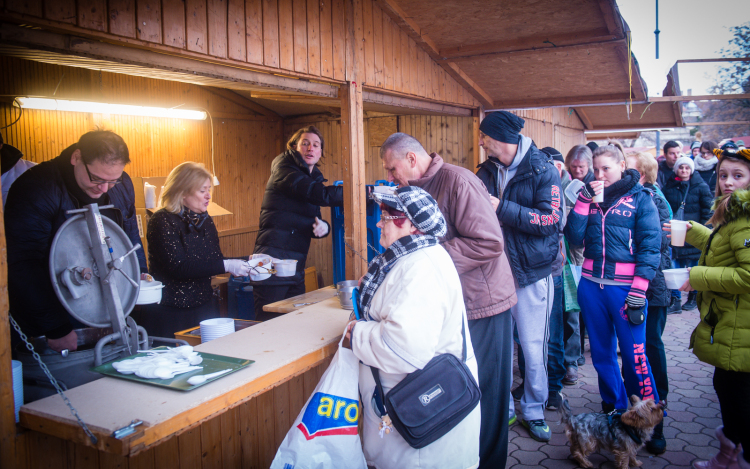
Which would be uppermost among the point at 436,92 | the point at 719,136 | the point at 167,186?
the point at 719,136

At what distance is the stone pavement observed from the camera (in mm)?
3174

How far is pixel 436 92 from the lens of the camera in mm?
4895

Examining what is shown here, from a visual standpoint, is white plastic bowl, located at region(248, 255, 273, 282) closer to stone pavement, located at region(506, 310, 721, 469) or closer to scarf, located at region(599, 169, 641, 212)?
stone pavement, located at region(506, 310, 721, 469)

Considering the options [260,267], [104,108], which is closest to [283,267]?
[260,267]

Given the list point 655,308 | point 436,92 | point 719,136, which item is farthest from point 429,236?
point 719,136

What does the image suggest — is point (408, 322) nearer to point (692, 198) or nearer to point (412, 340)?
point (412, 340)

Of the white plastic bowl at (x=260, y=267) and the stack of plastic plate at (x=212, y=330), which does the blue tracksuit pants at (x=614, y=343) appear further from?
the stack of plastic plate at (x=212, y=330)

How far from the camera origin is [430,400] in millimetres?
2016

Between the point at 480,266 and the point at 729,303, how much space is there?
4.22 feet

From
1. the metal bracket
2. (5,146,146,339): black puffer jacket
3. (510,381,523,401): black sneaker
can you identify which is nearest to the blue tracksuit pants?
(510,381,523,401): black sneaker

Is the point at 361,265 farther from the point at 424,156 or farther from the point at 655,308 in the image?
the point at 655,308

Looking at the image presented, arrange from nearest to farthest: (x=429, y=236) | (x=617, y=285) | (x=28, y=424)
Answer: (x=28, y=424), (x=429, y=236), (x=617, y=285)

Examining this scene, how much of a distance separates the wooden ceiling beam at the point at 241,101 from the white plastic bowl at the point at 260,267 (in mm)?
4593

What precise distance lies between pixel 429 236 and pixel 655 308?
7.31 ft
